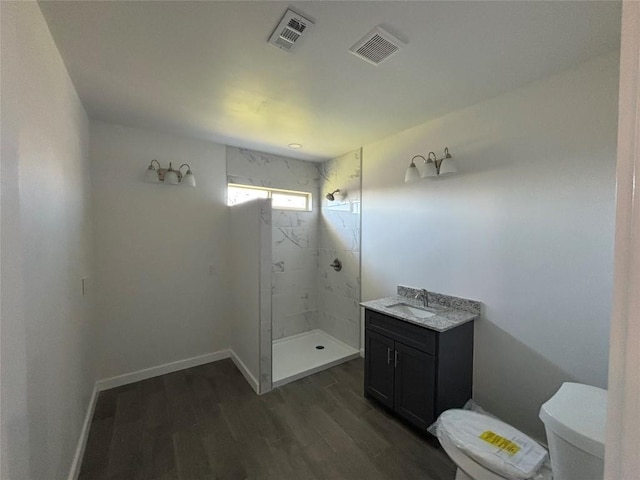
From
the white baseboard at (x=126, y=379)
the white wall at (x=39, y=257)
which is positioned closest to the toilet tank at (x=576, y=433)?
the white wall at (x=39, y=257)

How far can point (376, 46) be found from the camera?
1507mm

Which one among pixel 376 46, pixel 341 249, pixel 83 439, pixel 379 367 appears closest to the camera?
pixel 376 46

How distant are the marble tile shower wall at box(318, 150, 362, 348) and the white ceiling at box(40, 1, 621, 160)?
106 cm

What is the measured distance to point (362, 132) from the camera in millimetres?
2764

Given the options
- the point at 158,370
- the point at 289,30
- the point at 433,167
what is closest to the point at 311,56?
the point at 289,30

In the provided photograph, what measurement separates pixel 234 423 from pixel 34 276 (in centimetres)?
173

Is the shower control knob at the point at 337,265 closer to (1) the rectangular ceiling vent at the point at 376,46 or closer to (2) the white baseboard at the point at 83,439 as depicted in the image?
(1) the rectangular ceiling vent at the point at 376,46

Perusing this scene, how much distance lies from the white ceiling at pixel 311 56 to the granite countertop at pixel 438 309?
1646 mm

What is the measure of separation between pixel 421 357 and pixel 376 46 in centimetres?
208

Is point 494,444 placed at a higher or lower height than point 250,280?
lower

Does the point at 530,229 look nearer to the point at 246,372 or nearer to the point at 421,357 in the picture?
the point at 421,357

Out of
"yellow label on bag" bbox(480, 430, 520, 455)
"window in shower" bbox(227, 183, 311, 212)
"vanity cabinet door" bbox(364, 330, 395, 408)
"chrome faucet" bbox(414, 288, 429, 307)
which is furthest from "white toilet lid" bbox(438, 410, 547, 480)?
"window in shower" bbox(227, 183, 311, 212)

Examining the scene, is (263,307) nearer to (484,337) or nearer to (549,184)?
(484,337)

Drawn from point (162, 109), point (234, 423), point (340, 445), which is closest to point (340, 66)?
point (162, 109)
